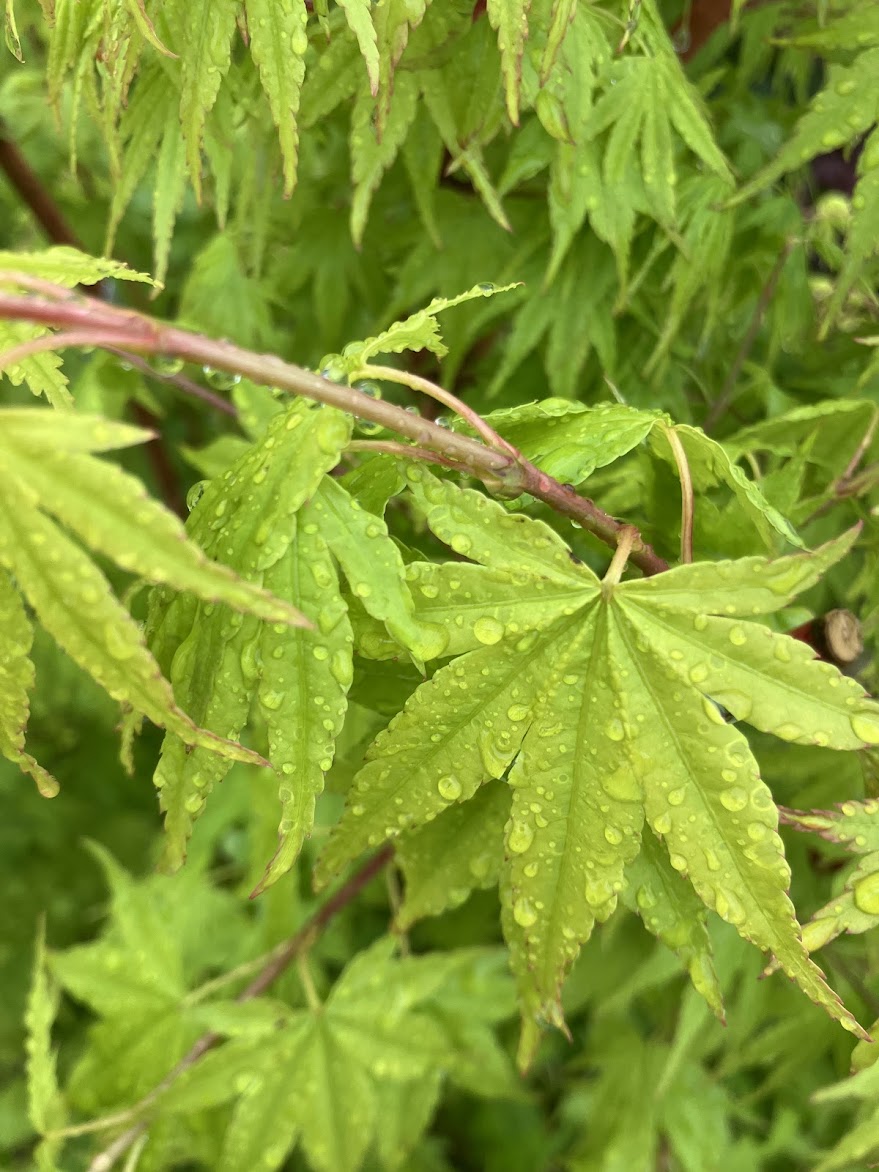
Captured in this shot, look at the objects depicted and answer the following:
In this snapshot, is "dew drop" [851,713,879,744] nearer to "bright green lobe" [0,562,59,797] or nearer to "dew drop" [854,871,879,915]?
"dew drop" [854,871,879,915]

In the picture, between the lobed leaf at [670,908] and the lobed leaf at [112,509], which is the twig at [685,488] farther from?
the lobed leaf at [112,509]

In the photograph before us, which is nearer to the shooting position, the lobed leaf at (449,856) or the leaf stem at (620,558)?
the leaf stem at (620,558)

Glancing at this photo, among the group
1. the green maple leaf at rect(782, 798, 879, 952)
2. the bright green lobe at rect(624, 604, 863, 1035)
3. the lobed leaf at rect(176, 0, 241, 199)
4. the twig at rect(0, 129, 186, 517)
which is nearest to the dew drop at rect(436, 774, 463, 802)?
the bright green lobe at rect(624, 604, 863, 1035)

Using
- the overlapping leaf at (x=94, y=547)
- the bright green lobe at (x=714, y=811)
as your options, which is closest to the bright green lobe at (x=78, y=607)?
the overlapping leaf at (x=94, y=547)

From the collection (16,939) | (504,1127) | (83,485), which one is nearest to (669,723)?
(83,485)

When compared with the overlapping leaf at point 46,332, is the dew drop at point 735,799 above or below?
below
